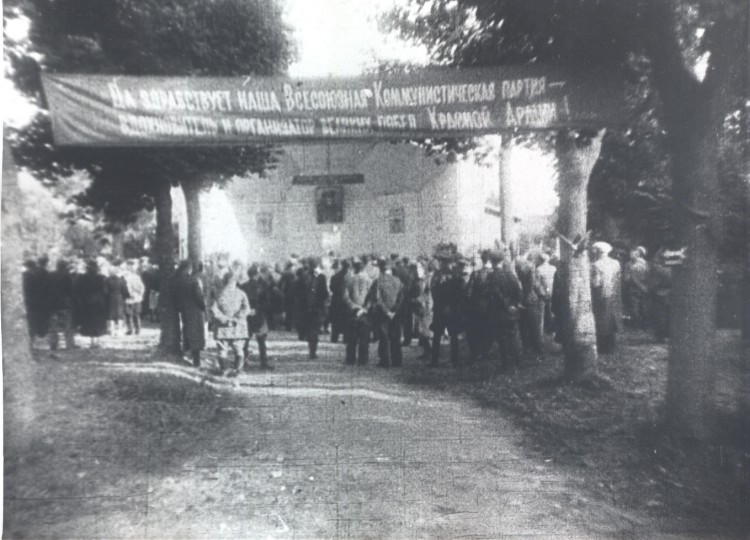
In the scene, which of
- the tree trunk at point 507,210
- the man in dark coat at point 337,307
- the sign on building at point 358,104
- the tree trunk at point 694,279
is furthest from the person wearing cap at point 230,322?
the tree trunk at point 694,279

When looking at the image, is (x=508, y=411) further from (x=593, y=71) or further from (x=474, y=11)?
(x=474, y=11)

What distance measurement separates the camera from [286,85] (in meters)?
4.79

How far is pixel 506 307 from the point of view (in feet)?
17.2

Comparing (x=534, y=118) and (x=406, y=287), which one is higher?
(x=534, y=118)

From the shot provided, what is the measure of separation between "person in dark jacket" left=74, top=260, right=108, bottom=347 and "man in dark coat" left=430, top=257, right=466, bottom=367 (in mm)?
3087

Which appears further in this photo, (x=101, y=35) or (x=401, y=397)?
(x=401, y=397)

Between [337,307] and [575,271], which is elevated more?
[575,271]

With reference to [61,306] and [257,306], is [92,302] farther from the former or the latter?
[257,306]

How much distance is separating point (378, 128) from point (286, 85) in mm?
897

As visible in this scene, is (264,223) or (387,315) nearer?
(264,223)

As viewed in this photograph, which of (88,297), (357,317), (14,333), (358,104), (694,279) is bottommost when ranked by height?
(14,333)

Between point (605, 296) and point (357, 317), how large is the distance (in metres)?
2.34

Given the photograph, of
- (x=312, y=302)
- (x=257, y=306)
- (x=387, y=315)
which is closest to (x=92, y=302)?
(x=257, y=306)

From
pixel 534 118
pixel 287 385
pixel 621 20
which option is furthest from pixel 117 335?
pixel 621 20
